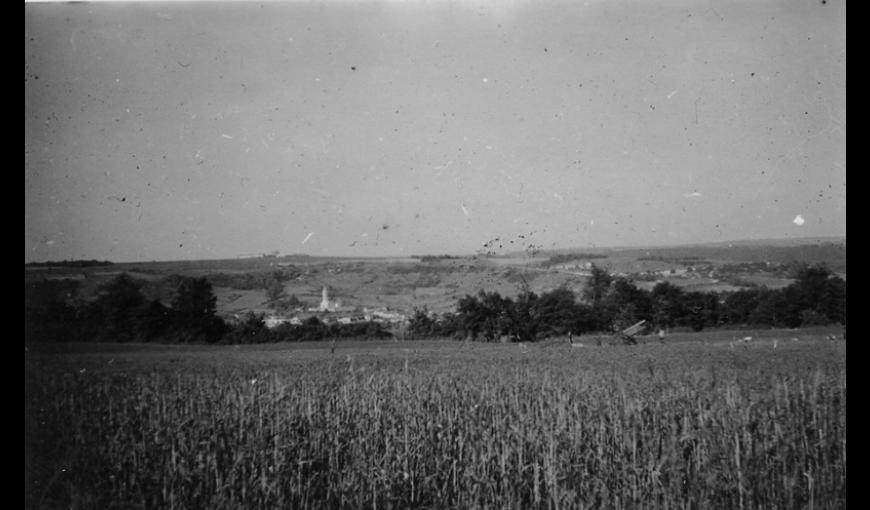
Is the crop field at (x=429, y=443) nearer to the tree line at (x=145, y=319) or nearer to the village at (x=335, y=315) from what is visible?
the tree line at (x=145, y=319)

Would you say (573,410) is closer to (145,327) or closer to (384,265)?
(384,265)

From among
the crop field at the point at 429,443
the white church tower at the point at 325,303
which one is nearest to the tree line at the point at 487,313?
the crop field at the point at 429,443

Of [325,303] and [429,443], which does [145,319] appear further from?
[429,443]

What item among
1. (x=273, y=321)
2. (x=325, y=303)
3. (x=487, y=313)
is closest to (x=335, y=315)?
(x=325, y=303)

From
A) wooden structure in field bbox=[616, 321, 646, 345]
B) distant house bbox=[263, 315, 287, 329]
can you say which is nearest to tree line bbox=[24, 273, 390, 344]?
distant house bbox=[263, 315, 287, 329]

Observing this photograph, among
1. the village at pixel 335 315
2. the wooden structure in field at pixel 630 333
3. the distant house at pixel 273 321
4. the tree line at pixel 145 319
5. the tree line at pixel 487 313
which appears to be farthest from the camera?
the wooden structure in field at pixel 630 333

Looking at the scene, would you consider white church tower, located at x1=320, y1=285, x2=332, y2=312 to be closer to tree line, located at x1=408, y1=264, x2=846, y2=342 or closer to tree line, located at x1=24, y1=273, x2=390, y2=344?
tree line, located at x1=24, y1=273, x2=390, y2=344

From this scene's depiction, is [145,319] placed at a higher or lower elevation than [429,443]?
higher
